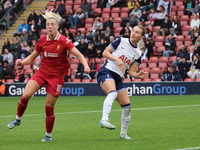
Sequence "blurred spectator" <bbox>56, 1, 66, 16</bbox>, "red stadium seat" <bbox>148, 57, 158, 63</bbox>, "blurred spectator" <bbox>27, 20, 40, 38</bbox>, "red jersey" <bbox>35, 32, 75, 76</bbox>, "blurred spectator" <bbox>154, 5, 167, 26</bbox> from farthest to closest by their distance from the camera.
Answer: "blurred spectator" <bbox>56, 1, 66, 16</bbox>, "blurred spectator" <bbox>27, 20, 40, 38</bbox>, "blurred spectator" <bbox>154, 5, 167, 26</bbox>, "red stadium seat" <bbox>148, 57, 158, 63</bbox>, "red jersey" <bbox>35, 32, 75, 76</bbox>

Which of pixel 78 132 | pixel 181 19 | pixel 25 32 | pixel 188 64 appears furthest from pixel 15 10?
pixel 78 132

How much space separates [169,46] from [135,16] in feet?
10.4

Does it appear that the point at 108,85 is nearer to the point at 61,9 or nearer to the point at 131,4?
the point at 131,4

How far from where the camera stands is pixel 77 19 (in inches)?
936

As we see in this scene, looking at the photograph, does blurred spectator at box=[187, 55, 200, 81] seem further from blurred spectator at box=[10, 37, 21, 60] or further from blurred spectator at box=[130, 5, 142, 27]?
blurred spectator at box=[10, 37, 21, 60]

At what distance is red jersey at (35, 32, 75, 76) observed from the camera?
254 inches

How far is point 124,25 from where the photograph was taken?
22.5 metres

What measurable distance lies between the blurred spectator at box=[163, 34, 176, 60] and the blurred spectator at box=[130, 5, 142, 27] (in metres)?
2.80

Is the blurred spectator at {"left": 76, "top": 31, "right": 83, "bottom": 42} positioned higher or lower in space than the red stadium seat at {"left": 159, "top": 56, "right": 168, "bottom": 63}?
higher

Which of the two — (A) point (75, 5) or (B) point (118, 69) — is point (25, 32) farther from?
(B) point (118, 69)

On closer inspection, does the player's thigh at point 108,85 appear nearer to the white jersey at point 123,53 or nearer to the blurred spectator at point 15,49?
the white jersey at point 123,53

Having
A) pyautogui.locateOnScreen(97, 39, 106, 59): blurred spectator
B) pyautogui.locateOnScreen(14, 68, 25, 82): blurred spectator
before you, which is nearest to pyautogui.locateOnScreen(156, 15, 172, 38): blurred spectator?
pyautogui.locateOnScreen(97, 39, 106, 59): blurred spectator

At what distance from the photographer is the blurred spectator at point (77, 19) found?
2367 centimetres

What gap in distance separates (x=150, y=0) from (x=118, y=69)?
1719 centimetres
